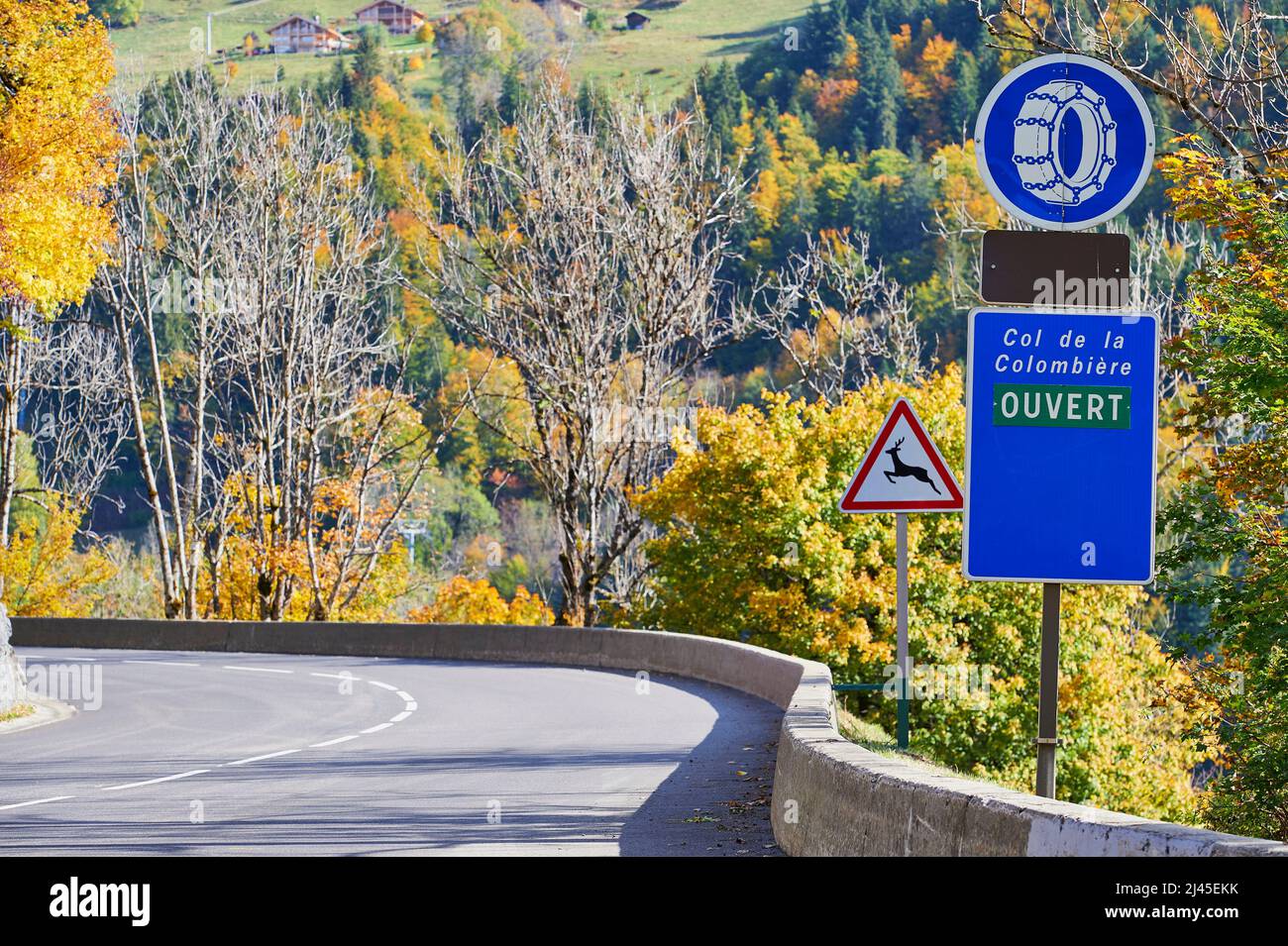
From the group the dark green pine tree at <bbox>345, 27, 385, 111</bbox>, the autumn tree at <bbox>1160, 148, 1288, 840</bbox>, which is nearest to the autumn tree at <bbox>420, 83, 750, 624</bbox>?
the autumn tree at <bbox>1160, 148, 1288, 840</bbox>

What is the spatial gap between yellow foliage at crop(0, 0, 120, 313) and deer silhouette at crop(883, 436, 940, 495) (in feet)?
50.8

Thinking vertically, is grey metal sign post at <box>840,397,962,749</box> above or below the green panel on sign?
below

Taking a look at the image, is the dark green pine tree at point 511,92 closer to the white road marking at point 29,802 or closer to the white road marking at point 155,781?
the white road marking at point 155,781

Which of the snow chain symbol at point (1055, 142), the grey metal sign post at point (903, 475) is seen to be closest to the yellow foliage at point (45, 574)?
the grey metal sign post at point (903, 475)

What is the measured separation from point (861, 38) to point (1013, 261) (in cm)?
11579

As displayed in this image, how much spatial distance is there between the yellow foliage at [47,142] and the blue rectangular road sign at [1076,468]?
20.9 m

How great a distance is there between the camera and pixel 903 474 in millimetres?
14148

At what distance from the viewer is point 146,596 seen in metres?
97.1

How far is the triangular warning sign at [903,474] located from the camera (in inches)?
554

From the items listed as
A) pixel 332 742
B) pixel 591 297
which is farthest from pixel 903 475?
pixel 591 297

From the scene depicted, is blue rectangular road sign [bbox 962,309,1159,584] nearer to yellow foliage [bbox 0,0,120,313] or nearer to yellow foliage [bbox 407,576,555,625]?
yellow foliage [bbox 0,0,120,313]

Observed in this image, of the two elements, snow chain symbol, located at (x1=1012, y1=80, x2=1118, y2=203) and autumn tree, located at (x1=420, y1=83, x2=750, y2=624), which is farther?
autumn tree, located at (x1=420, y1=83, x2=750, y2=624)

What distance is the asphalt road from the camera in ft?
35.7

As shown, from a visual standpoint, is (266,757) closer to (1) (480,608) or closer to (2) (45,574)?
(1) (480,608)
